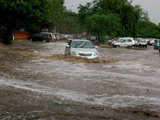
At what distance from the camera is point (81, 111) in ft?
19.7

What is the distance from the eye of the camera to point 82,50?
1856cm

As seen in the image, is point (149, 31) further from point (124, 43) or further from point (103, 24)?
point (124, 43)

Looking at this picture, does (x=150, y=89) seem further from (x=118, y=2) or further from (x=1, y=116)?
(x=118, y=2)

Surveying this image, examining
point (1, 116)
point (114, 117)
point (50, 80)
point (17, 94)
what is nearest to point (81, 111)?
point (114, 117)

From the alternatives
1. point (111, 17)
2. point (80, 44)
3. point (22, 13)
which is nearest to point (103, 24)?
point (111, 17)

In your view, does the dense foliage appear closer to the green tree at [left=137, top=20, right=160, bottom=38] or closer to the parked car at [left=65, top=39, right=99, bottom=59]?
the green tree at [left=137, top=20, right=160, bottom=38]

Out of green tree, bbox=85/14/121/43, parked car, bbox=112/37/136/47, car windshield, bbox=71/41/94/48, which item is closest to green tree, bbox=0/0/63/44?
parked car, bbox=112/37/136/47

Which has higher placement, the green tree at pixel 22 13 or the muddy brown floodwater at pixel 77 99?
the green tree at pixel 22 13

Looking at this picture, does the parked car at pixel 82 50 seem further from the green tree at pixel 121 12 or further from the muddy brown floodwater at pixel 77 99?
the green tree at pixel 121 12

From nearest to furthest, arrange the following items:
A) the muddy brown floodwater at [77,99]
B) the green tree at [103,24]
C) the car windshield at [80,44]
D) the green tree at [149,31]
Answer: the muddy brown floodwater at [77,99] < the car windshield at [80,44] < the green tree at [103,24] < the green tree at [149,31]

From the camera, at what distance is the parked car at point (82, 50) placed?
60.3 ft

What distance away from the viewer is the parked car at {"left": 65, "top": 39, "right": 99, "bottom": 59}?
18391 millimetres

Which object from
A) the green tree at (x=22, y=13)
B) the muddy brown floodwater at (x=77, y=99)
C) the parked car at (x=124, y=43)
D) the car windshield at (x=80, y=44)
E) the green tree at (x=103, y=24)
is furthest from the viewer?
the green tree at (x=103, y=24)

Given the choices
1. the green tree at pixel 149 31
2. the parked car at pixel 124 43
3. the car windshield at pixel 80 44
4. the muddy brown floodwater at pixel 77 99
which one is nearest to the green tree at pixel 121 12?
the parked car at pixel 124 43
